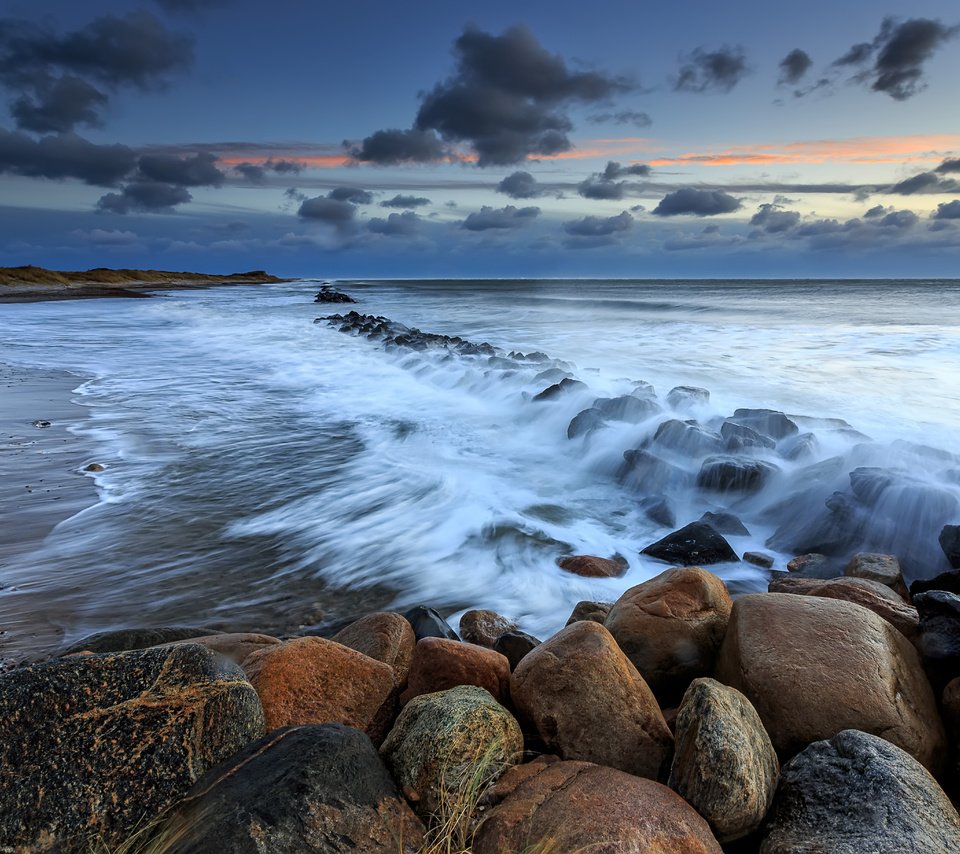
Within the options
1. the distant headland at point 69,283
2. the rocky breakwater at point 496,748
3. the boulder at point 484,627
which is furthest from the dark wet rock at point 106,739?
the distant headland at point 69,283

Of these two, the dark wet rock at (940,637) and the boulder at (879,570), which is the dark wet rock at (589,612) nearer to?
the dark wet rock at (940,637)

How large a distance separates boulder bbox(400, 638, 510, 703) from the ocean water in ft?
5.92

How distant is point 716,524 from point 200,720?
214 inches

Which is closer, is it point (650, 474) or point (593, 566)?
point (593, 566)

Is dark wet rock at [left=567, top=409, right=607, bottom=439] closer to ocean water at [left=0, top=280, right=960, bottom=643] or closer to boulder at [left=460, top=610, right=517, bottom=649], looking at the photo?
ocean water at [left=0, top=280, right=960, bottom=643]

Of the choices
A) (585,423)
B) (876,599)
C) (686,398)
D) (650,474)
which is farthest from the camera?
(686,398)

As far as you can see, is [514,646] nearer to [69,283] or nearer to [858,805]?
[858,805]

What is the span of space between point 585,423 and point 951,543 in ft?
17.1

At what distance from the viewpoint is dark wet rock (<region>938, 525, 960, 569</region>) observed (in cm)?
526

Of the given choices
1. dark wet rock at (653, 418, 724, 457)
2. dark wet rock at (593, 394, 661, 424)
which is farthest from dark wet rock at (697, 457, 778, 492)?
dark wet rock at (593, 394, 661, 424)

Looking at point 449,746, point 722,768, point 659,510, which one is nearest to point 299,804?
point 449,746

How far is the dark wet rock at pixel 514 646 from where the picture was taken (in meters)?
3.60

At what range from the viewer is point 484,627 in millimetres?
4418

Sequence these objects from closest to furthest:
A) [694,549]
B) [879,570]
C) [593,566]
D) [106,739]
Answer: [106,739] < [879,570] < [593,566] < [694,549]
